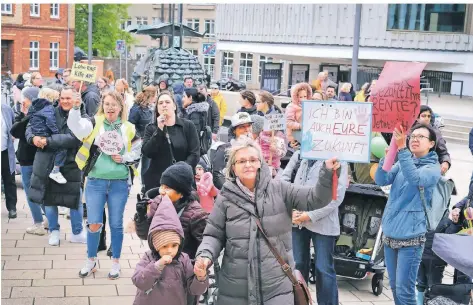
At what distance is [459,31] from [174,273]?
88.8 ft

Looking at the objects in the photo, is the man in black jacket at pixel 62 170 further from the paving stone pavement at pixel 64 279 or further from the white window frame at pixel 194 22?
the white window frame at pixel 194 22

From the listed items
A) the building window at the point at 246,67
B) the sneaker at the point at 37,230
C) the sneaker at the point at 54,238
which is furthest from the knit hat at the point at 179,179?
the building window at the point at 246,67

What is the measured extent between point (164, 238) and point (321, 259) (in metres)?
1.86

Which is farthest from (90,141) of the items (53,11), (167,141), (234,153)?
(53,11)

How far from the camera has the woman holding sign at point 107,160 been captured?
662 cm

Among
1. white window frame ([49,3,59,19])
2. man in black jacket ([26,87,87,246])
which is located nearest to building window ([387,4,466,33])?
man in black jacket ([26,87,87,246])

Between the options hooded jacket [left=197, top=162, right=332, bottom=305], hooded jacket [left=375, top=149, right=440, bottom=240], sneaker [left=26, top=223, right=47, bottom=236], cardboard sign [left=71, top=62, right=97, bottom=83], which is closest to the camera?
hooded jacket [left=197, top=162, right=332, bottom=305]

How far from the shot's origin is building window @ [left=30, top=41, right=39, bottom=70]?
163 ft

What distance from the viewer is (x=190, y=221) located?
4719 mm

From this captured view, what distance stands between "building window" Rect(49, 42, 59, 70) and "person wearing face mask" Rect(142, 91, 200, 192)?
154ft

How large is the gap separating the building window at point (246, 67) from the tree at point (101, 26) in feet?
36.3

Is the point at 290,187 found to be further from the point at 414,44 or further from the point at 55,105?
the point at 414,44

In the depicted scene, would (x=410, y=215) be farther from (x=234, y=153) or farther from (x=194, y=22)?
(x=194, y=22)

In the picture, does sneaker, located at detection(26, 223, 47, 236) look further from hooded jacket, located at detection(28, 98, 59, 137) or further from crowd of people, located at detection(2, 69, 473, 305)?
hooded jacket, located at detection(28, 98, 59, 137)
